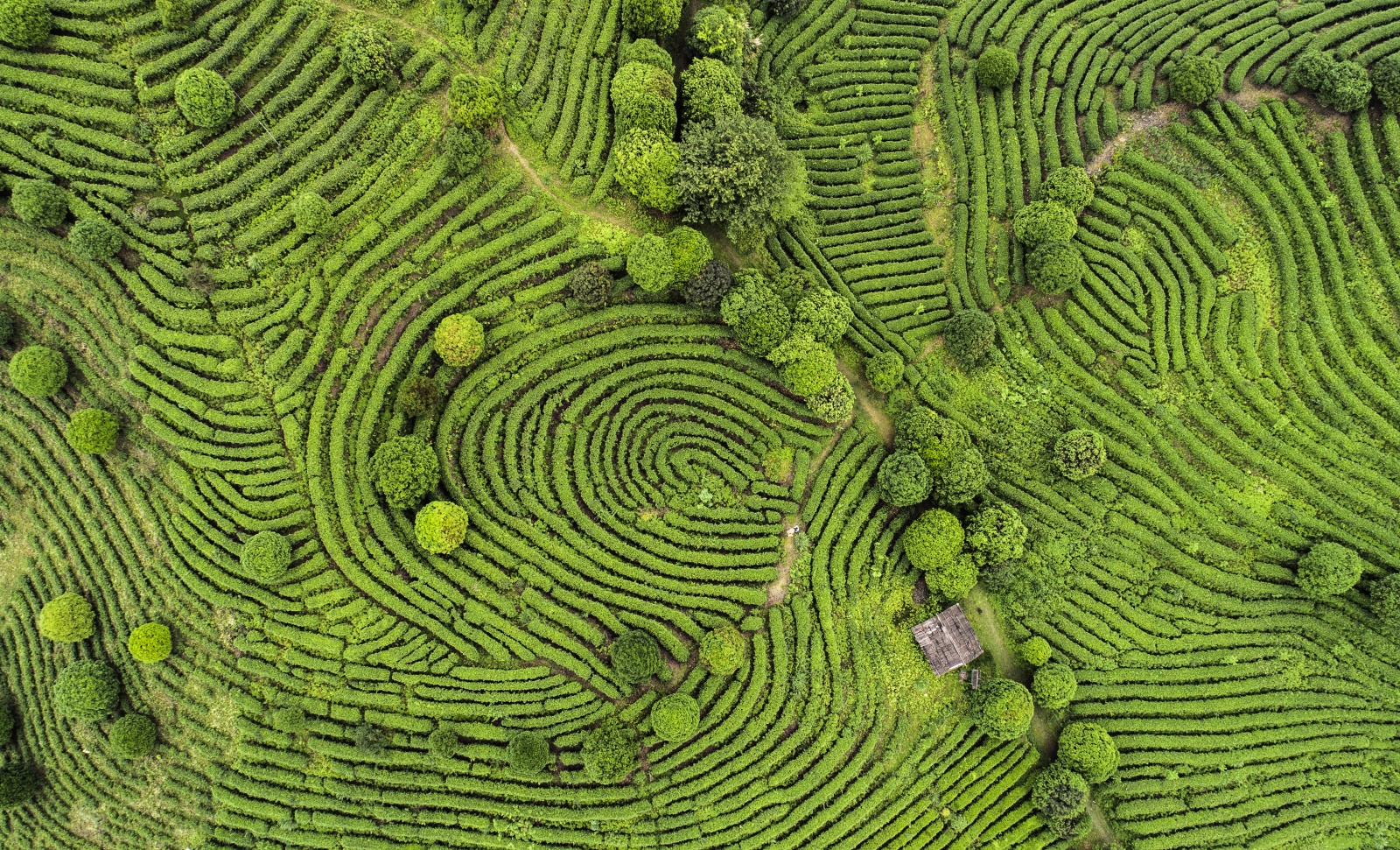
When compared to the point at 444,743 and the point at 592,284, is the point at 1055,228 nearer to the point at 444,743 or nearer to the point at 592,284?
the point at 592,284

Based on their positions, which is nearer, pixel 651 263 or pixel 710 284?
pixel 651 263

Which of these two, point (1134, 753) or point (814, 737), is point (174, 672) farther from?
point (1134, 753)

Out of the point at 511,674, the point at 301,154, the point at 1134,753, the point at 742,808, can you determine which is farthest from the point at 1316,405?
the point at 301,154

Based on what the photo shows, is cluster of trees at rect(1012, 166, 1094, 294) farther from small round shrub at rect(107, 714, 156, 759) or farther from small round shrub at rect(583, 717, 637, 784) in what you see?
small round shrub at rect(107, 714, 156, 759)

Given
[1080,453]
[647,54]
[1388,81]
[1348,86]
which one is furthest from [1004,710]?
[1388,81]

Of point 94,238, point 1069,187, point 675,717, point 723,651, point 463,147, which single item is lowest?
point 675,717

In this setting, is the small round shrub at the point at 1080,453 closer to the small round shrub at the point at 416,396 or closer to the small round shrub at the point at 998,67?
the small round shrub at the point at 998,67

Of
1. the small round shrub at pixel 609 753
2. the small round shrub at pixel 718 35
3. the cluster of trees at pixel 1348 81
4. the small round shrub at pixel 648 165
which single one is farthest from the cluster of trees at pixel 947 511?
the cluster of trees at pixel 1348 81
